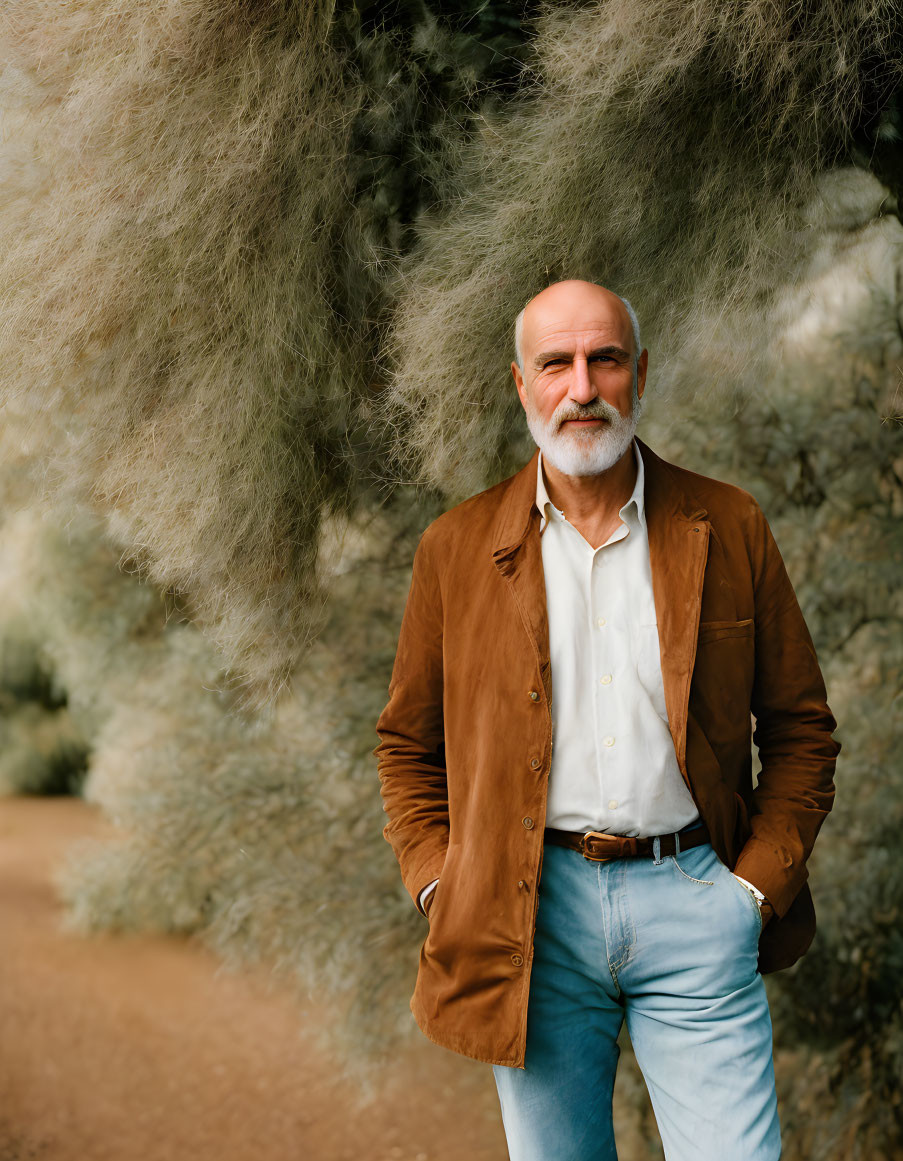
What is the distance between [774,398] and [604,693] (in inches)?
61.7

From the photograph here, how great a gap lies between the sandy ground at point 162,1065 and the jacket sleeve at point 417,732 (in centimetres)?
152

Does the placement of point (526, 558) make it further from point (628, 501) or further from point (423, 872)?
point (423, 872)

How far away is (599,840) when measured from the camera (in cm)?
125

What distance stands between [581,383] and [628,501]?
17cm

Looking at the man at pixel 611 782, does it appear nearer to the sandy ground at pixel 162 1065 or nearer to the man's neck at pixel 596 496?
the man's neck at pixel 596 496

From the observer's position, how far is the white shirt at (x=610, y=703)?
1259mm

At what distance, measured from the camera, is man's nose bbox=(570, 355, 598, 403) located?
1.32m

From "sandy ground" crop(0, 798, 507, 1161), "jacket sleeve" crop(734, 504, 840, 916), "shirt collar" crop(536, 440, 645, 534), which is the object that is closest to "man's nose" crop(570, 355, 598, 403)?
"shirt collar" crop(536, 440, 645, 534)

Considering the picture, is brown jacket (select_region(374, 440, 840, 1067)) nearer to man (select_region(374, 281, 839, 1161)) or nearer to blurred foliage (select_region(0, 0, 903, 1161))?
man (select_region(374, 281, 839, 1161))

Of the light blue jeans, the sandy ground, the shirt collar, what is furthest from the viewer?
the sandy ground

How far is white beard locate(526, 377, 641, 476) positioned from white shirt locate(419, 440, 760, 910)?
0.08 meters

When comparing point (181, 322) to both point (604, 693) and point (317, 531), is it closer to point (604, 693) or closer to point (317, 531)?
point (317, 531)

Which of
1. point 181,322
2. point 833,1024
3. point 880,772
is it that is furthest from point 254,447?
point 833,1024

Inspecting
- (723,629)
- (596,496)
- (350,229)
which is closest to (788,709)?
(723,629)
